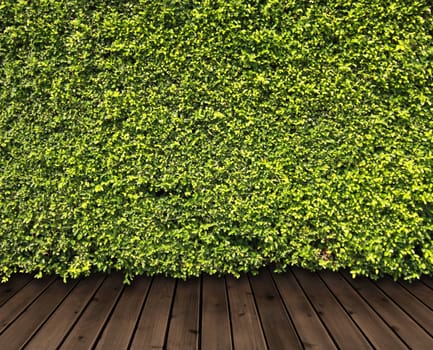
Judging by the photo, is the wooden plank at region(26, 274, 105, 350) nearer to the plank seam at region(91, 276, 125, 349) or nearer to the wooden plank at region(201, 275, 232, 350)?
the plank seam at region(91, 276, 125, 349)

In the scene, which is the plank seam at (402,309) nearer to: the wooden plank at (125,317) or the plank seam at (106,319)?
the wooden plank at (125,317)

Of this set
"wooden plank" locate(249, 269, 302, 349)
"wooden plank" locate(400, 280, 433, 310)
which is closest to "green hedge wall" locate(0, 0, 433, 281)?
"wooden plank" locate(400, 280, 433, 310)

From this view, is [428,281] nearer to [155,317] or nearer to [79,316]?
[155,317]

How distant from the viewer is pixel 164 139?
2682 millimetres

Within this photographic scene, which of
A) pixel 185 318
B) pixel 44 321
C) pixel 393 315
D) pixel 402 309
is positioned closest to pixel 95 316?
pixel 44 321

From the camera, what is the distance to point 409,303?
2580 mm

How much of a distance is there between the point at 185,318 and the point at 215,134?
4.45ft

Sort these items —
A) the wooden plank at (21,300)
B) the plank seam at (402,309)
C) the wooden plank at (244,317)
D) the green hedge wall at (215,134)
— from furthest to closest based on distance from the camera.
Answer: the green hedge wall at (215,134) < the wooden plank at (21,300) < the plank seam at (402,309) < the wooden plank at (244,317)

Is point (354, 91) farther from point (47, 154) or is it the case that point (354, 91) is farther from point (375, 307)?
point (47, 154)

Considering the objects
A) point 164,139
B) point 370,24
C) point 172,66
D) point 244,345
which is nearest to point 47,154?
point 164,139

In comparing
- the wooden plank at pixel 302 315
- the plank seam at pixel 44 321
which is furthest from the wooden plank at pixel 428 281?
the plank seam at pixel 44 321

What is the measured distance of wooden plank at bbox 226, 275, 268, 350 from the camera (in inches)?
82.6

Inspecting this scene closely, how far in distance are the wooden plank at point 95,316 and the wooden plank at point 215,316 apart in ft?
2.24

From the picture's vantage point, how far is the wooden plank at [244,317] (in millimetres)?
2098
